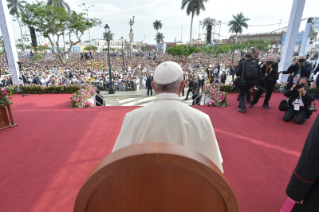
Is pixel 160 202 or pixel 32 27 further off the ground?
pixel 32 27

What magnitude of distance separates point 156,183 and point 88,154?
338 cm

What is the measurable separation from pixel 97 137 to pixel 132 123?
137 inches

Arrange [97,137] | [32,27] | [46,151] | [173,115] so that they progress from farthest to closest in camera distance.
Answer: [32,27]
[97,137]
[46,151]
[173,115]

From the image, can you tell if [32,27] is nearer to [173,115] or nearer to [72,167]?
[72,167]

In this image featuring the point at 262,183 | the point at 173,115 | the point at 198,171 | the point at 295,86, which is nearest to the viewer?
the point at 198,171

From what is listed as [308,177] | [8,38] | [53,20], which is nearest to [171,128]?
[308,177]

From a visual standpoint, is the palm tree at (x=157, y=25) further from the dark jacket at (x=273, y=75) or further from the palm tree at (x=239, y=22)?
the dark jacket at (x=273, y=75)

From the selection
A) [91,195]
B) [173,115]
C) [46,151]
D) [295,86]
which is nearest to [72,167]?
[46,151]

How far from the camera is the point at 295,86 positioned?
4988mm

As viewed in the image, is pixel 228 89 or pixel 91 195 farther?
pixel 228 89

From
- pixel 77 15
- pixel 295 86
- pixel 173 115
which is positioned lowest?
pixel 295 86

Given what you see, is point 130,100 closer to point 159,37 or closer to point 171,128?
point 171,128

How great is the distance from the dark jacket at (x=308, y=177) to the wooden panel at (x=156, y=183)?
1193 mm

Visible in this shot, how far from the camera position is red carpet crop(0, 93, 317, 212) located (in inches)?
99.0
